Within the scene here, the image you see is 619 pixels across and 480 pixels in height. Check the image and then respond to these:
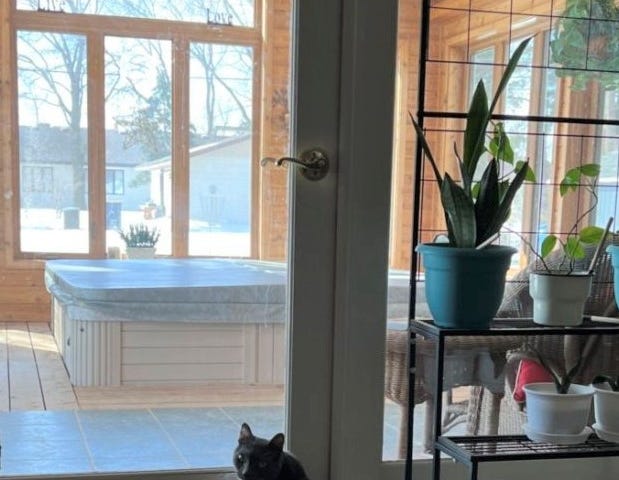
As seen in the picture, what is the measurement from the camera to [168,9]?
1.63 metres

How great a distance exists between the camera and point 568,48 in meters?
1.79

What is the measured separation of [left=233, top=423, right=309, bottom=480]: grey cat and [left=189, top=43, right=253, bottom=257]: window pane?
0.49 meters

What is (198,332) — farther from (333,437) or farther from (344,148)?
(344,148)

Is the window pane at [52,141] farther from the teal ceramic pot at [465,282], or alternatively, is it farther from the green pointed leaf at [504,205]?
the green pointed leaf at [504,205]

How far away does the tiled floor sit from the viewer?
1678 mm

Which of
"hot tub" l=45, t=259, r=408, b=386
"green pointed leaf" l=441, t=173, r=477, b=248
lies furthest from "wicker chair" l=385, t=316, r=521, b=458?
"green pointed leaf" l=441, t=173, r=477, b=248

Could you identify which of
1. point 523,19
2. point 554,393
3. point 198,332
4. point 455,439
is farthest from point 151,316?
point 523,19

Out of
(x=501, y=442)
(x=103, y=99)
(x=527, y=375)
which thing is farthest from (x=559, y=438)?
(x=103, y=99)

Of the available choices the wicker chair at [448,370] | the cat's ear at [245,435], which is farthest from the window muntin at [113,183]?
the wicker chair at [448,370]

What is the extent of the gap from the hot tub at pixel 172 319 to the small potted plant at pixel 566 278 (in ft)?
1.09

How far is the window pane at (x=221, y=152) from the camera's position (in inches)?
66.4

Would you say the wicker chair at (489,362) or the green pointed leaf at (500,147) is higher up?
the green pointed leaf at (500,147)

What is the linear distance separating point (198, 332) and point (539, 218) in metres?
0.97

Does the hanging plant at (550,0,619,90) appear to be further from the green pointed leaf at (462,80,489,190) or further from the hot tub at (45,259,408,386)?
the hot tub at (45,259,408,386)
